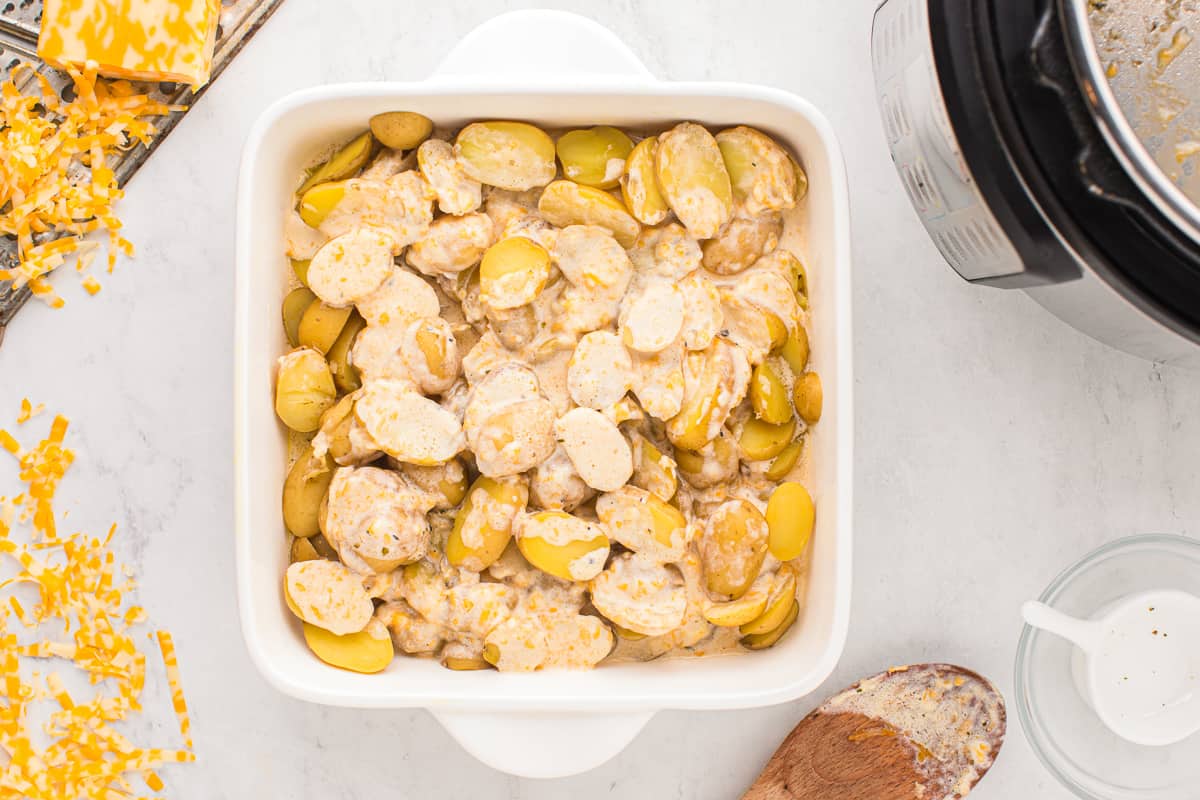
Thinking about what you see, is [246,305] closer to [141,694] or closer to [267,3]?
[267,3]

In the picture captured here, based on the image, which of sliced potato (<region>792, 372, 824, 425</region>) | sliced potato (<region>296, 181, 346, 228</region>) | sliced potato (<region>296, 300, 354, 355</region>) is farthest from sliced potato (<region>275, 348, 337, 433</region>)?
sliced potato (<region>792, 372, 824, 425</region>)

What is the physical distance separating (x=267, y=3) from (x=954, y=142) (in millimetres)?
714

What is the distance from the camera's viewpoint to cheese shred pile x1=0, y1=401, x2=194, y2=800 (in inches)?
45.7

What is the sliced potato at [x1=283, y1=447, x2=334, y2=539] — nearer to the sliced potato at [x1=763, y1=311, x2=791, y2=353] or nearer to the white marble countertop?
the white marble countertop

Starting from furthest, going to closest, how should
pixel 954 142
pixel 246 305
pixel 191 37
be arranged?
pixel 191 37 → pixel 246 305 → pixel 954 142

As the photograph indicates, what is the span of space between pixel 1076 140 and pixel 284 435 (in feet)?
2.35

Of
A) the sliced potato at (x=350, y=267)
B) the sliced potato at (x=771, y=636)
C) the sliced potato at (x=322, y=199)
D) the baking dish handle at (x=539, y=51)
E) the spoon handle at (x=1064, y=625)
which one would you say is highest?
the baking dish handle at (x=539, y=51)

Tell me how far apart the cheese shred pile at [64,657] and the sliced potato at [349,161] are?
16.4 inches

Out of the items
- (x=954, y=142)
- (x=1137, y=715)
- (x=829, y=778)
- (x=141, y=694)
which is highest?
(x=954, y=142)

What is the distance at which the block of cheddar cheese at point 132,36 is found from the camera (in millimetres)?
1089

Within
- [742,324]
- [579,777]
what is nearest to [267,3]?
[742,324]

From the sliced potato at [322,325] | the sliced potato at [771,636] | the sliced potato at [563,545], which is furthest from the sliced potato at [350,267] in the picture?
the sliced potato at [771,636]

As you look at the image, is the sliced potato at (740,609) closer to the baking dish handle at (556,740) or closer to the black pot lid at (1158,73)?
the baking dish handle at (556,740)

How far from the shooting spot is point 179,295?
1.17 m
